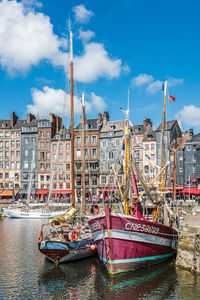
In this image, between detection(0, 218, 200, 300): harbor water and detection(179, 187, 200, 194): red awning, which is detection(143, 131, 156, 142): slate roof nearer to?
detection(179, 187, 200, 194): red awning

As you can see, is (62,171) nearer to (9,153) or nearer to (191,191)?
(9,153)

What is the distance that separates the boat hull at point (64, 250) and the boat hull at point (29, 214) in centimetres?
3049

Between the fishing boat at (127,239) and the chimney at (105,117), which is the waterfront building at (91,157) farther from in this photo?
the fishing boat at (127,239)

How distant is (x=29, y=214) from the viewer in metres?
54.3

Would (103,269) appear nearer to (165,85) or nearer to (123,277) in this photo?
(123,277)

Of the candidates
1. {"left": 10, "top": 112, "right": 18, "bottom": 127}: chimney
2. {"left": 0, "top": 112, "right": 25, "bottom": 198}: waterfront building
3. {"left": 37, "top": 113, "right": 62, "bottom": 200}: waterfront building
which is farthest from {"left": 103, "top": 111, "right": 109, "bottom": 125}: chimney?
{"left": 10, "top": 112, "right": 18, "bottom": 127}: chimney

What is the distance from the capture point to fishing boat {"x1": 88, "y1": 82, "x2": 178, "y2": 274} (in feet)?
61.7

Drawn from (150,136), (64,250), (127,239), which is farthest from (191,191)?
Result: (127,239)

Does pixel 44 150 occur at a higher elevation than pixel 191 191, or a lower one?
higher

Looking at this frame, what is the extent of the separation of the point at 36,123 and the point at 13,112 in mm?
7458

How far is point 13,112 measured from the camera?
81.1 m

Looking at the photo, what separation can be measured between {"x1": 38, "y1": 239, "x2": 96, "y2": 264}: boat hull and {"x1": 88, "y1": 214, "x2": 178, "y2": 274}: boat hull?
2.04 m

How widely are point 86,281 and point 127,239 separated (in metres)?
3.42

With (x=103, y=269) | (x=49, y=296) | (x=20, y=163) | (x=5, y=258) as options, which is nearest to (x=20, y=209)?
(x=20, y=163)
